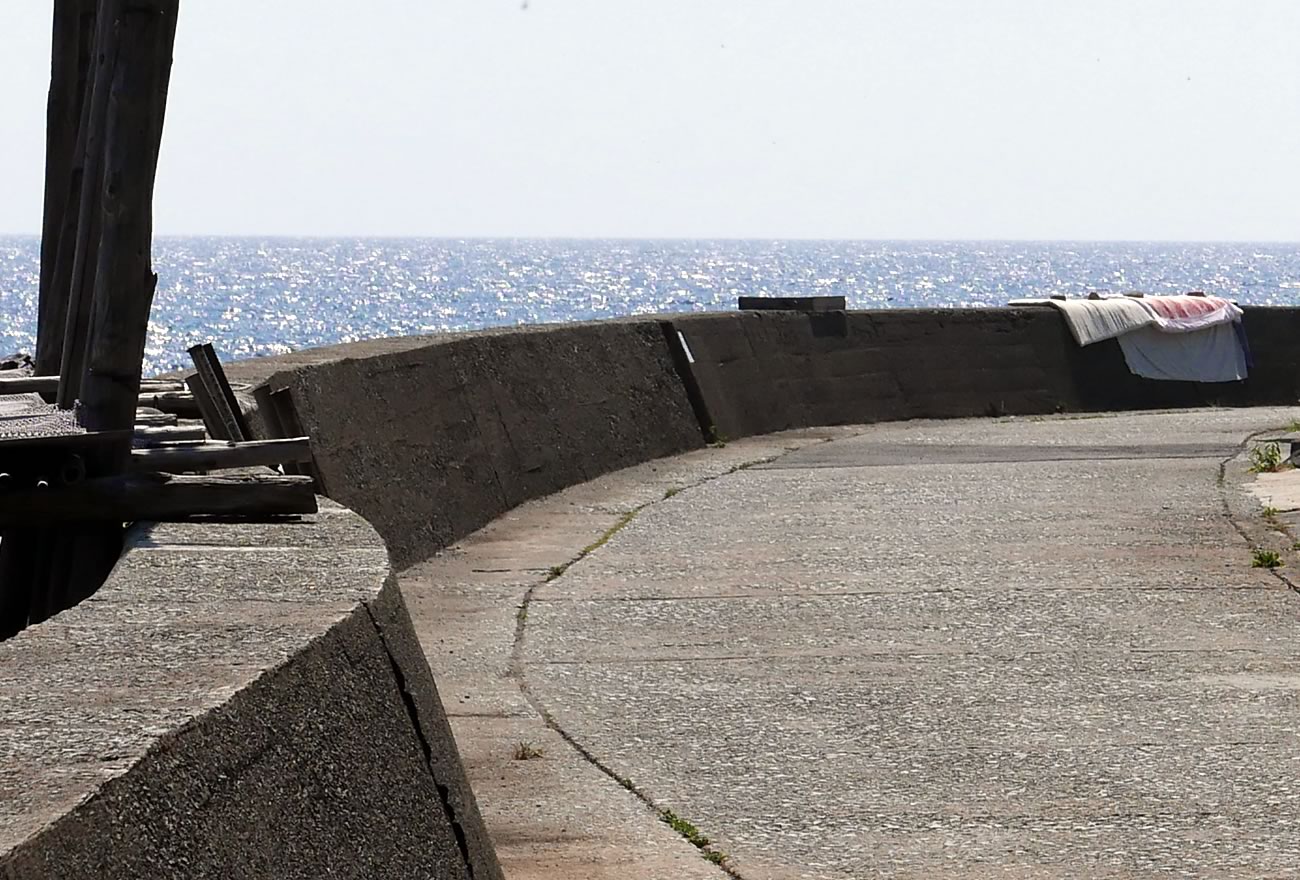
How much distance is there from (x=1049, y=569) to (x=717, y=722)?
3.42 meters

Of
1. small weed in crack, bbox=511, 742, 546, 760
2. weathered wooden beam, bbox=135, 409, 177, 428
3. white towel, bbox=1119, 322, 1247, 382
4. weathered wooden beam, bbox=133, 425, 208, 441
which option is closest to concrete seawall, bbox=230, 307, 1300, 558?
white towel, bbox=1119, 322, 1247, 382

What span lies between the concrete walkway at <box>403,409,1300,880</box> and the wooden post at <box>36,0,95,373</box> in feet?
6.87

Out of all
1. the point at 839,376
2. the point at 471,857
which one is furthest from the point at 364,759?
the point at 839,376

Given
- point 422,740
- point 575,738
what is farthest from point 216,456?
point 422,740

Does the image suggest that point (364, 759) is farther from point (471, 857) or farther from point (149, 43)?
point (149, 43)

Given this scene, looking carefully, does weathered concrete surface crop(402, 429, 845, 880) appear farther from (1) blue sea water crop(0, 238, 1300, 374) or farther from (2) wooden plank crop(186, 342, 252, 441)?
(1) blue sea water crop(0, 238, 1300, 374)

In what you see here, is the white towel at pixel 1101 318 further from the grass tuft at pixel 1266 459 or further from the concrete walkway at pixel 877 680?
the concrete walkway at pixel 877 680

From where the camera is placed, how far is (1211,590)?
29.7 ft

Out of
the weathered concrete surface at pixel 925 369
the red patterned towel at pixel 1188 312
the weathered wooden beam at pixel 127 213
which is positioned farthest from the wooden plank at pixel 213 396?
the red patterned towel at pixel 1188 312

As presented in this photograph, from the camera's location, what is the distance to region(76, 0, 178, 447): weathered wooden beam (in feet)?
19.0

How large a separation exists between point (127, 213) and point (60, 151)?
421 cm

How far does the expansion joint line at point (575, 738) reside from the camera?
5.38 meters

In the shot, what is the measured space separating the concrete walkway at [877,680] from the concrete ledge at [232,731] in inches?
45.2

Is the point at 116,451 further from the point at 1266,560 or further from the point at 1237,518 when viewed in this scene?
the point at 1237,518
